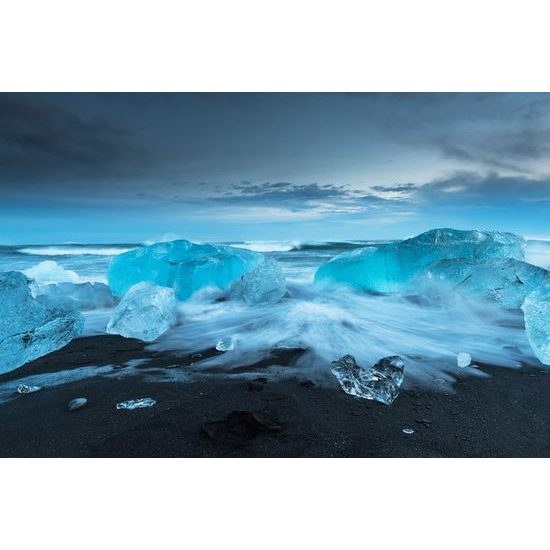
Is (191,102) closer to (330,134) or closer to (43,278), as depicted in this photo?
(330,134)

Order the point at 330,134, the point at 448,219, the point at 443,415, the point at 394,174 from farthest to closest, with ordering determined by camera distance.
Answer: the point at 448,219
the point at 394,174
the point at 330,134
the point at 443,415

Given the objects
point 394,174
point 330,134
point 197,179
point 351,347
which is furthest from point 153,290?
point 394,174

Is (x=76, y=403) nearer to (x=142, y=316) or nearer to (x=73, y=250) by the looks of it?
(x=142, y=316)

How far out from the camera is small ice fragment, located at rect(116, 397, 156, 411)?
1749 millimetres

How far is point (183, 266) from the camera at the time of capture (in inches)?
141

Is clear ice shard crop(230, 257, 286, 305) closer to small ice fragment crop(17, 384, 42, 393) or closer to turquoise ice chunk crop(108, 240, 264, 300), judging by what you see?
turquoise ice chunk crop(108, 240, 264, 300)

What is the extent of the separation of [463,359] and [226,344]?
1488 mm

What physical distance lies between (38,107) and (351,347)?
255cm

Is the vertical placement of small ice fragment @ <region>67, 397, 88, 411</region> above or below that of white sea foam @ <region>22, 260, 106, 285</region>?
below

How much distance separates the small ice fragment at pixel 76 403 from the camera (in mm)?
1748

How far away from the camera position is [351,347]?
2.43 meters

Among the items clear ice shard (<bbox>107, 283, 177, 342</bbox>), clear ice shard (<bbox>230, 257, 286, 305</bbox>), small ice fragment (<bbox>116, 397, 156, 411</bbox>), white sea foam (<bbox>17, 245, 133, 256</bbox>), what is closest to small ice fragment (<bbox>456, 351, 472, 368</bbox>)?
clear ice shard (<bbox>230, 257, 286, 305</bbox>)

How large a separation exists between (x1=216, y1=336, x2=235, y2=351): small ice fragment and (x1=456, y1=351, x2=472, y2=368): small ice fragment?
1405 mm

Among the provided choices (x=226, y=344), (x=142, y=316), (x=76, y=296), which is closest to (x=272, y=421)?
(x=226, y=344)
